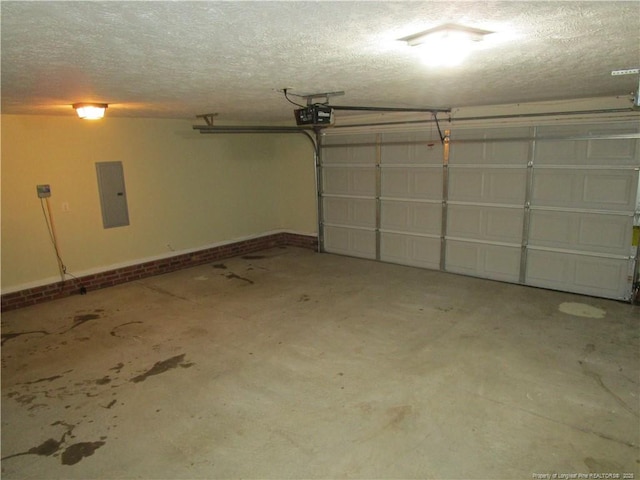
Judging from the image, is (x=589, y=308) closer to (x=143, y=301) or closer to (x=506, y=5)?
(x=506, y=5)

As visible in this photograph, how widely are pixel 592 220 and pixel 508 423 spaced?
132 inches

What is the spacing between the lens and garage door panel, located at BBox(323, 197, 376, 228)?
7.12 metres

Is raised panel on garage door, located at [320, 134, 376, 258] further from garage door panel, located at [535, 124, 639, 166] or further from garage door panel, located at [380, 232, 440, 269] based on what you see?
garage door panel, located at [535, 124, 639, 166]

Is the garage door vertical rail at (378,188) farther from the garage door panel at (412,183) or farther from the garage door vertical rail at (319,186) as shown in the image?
the garage door vertical rail at (319,186)

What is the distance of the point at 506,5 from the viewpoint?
1.47 meters

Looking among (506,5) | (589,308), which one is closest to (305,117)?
(506,5)

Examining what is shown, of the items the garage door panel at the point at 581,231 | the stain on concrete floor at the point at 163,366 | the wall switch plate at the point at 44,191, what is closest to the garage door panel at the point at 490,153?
the garage door panel at the point at 581,231

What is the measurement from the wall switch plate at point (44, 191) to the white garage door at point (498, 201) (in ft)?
13.9

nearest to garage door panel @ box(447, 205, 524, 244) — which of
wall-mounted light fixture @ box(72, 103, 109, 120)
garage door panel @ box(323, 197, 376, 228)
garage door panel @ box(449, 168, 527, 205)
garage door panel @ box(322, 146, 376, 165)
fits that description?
garage door panel @ box(449, 168, 527, 205)

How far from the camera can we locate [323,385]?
337cm

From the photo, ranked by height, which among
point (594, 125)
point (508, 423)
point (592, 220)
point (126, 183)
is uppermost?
point (594, 125)

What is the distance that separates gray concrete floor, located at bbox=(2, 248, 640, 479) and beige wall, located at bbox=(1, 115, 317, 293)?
85cm

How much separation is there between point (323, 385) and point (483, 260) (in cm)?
363

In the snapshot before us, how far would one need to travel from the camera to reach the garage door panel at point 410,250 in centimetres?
648
